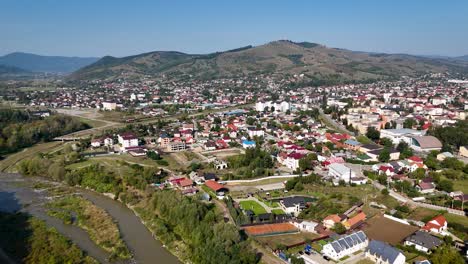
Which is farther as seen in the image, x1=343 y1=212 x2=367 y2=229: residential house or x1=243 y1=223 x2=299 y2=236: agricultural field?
x1=343 y1=212 x2=367 y2=229: residential house

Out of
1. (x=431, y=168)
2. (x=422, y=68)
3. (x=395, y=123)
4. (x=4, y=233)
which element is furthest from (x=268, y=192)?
(x=422, y=68)

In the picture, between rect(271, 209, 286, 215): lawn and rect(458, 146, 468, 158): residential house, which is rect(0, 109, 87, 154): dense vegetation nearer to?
rect(271, 209, 286, 215): lawn

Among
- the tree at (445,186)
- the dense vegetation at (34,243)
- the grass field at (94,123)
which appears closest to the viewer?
the dense vegetation at (34,243)

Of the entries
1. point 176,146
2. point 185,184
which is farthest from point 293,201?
point 176,146

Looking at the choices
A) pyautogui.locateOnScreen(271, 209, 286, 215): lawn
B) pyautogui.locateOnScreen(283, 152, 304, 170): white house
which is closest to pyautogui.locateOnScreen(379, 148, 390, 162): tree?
pyautogui.locateOnScreen(283, 152, 304, 170): white house

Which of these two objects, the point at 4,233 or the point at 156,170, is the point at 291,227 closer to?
the point at 156,170

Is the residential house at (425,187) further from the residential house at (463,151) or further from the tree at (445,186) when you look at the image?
the residential house at (463,151)

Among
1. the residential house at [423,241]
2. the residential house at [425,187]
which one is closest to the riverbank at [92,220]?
the residential house at [423,241]
